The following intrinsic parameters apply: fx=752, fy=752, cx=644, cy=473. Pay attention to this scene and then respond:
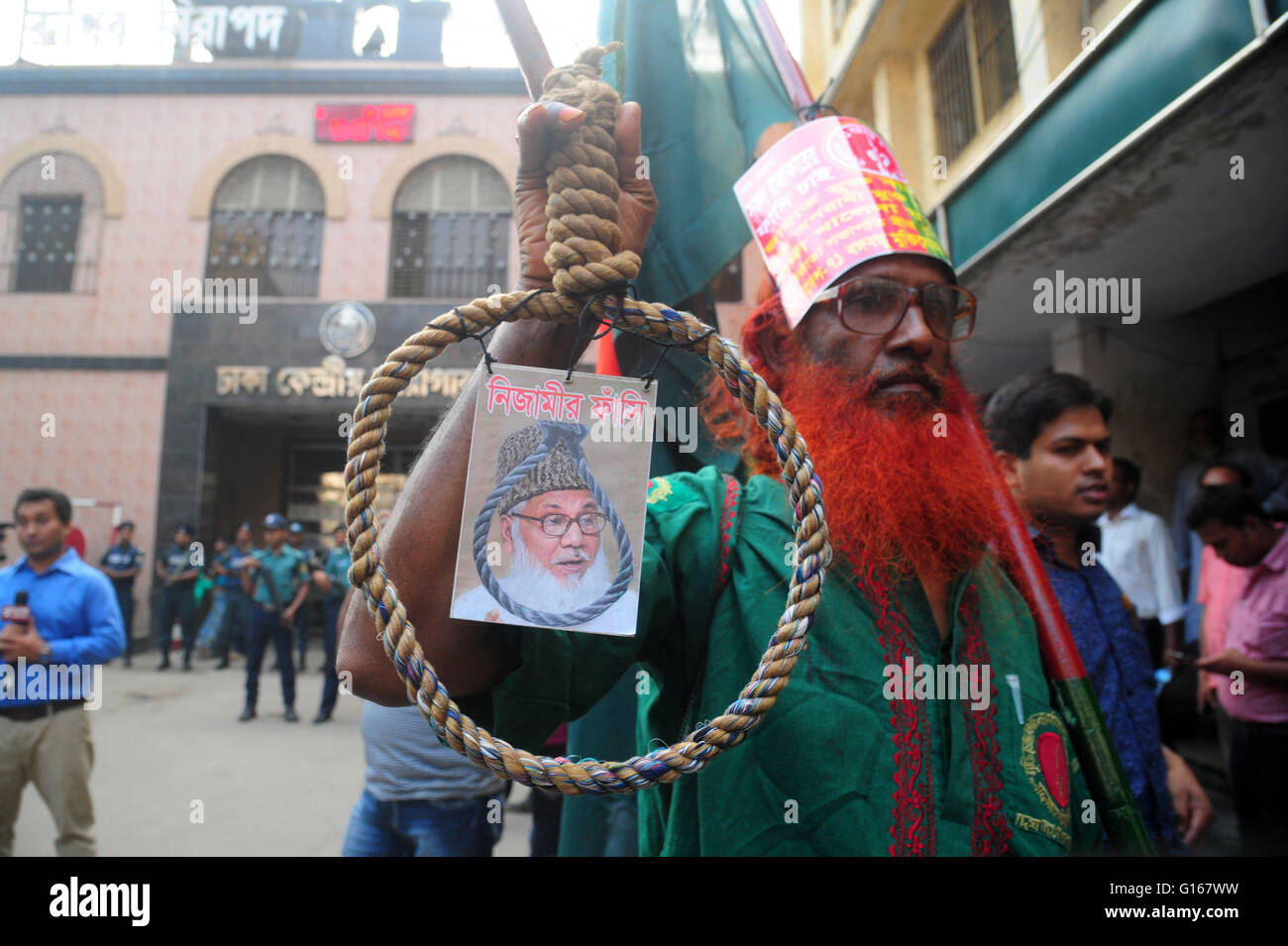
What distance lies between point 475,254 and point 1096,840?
37.9ft

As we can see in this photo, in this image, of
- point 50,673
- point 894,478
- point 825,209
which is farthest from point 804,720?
point 50,673

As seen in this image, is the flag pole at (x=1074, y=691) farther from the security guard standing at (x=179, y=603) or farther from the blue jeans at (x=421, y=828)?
the security guard standing at (x=179, y=603)

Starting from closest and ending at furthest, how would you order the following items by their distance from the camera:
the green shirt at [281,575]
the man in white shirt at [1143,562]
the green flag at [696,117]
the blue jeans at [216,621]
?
the green flag at [696,117] < the man in white shirt at [1143,562] < the green shirt at [281,575] < the blue jeans at [216,621]

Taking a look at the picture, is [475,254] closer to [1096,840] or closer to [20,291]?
[20,291]

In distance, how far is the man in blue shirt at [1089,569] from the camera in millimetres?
2102

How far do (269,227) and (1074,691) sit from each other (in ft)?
41.8

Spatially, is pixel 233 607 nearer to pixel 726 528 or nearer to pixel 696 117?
pixel 696 117

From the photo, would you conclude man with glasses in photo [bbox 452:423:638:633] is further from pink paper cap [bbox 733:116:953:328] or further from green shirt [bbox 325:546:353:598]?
green shirt [bbox 325:546:353:598]

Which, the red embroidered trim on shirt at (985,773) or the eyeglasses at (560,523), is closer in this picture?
the eyeglasses at (560,523)

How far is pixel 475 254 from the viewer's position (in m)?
11.7

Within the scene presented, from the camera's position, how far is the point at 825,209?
138 centimetres

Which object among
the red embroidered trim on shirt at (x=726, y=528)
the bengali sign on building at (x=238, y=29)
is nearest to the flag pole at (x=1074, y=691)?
the red embroidered trim on shirt at (x=726, y=528)

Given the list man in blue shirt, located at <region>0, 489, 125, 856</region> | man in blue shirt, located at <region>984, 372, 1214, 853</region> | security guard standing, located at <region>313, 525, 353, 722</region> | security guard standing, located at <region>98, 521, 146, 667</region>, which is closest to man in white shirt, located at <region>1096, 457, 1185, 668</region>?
man in blue shirt, located at <region>984, 372, 1214, 853</region>

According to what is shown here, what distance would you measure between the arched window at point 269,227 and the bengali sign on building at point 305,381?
1247 mm
